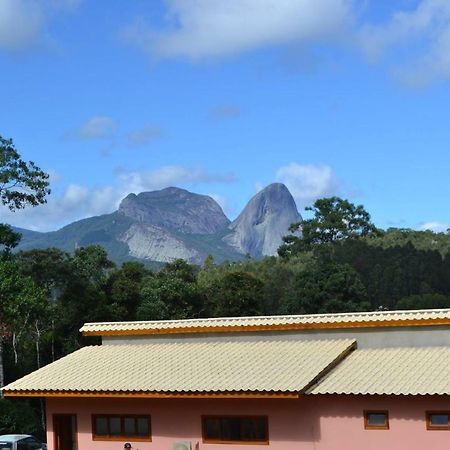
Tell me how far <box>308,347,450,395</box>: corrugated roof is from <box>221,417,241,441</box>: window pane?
280 cm

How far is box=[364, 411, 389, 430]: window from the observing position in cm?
2281

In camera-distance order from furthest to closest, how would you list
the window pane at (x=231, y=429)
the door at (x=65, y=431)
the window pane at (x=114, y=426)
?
the door at (x=65, y=431) → the window pane at (x=114, y=426) → the window pane at (x=231, y=429)

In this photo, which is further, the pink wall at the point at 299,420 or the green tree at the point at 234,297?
the green tree at the point at 234,297

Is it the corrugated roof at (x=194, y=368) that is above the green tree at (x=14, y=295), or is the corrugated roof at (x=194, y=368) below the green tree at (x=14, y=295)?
below

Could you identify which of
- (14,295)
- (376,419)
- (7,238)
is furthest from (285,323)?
(7,238)

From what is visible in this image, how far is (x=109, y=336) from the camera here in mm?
29859

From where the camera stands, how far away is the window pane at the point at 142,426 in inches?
1016

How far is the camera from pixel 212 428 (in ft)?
81.7

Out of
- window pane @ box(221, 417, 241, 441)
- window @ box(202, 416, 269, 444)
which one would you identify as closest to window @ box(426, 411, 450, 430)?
window @ box(202, 416, 269, 444)

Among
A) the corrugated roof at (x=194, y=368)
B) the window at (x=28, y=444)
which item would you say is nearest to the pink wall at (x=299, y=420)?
the corrugated roof at (x=194, y=368)

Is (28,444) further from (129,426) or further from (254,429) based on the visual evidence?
(254,429)

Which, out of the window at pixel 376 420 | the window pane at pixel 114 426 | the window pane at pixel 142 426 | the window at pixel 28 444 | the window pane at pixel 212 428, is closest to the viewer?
the window at pixel 376 420

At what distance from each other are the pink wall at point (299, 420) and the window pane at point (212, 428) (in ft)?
0.74

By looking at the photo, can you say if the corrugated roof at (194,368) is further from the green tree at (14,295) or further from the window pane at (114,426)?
the green tree at (14,295)
